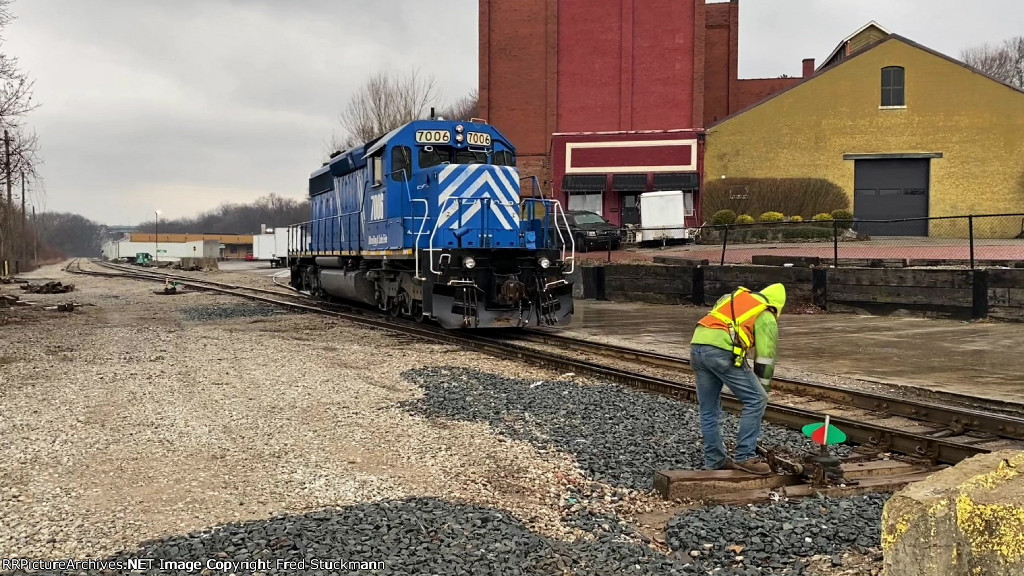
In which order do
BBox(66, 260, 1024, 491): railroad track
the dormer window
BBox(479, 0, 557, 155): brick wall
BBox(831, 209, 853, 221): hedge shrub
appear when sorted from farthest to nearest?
BBox(479, 0, 557, 155): brick wall, the dormer window, BBox(831, 209, 853, 221): hedge shrub, BBox(66, 260, 1024, 491): railroad track

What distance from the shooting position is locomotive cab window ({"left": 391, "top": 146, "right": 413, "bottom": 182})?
12984mm

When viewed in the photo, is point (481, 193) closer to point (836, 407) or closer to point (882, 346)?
point (882, 346)

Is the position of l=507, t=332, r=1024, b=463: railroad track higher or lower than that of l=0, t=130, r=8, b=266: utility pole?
lower

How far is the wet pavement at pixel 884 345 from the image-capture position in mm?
8438

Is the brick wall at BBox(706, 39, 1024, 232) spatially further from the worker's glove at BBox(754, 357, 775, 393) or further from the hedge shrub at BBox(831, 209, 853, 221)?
the worker's glove at BBox(754, 357, 775, 393)

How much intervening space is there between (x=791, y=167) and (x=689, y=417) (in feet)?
102

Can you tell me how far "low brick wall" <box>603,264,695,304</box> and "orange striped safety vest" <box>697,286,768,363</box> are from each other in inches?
497

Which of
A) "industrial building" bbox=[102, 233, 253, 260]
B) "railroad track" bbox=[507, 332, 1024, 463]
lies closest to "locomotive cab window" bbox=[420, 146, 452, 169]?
"railroad track" bbox=[507, 332, 1024, 463]

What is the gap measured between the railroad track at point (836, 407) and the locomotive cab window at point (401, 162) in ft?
10.1

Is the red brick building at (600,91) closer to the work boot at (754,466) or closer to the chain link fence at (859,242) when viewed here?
the chain link fence at (859,242)

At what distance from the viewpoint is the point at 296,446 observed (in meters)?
5.80

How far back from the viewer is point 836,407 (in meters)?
7.21

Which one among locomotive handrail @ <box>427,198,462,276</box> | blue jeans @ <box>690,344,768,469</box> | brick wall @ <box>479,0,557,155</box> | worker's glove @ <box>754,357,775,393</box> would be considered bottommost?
blue jeans @ <box>690,344,768,469</box>

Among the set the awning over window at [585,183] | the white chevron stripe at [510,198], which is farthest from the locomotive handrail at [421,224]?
the awning over window at [585,183]
